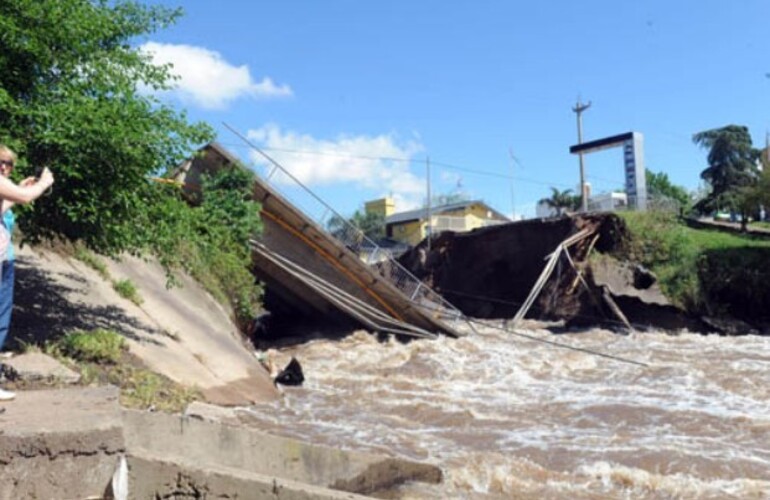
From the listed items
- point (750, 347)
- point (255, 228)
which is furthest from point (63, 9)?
point (750, 347)

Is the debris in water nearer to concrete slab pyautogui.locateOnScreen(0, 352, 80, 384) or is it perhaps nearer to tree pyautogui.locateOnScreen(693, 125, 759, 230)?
concrete slab pyautogui.locateOnScreen(0, 352, 80, 384)

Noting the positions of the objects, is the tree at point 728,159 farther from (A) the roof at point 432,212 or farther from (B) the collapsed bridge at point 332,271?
(B) the collapsed bridge at point 332,271

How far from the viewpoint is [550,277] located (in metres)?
26.3

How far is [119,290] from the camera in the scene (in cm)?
1116

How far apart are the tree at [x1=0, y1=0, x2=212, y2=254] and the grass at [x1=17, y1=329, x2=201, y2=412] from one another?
1.15 m

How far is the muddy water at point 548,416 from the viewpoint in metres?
6.62

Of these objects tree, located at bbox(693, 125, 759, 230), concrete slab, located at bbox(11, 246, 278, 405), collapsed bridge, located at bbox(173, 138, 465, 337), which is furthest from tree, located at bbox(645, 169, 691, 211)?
concrete slab, located at bbox(11, 246, 278, 405)

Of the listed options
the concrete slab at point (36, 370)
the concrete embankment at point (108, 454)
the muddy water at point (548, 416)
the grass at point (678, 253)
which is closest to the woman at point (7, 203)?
the concrete embankment at point (108, 454)

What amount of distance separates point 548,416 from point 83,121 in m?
7.39

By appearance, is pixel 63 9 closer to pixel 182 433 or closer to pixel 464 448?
pixel 182 433

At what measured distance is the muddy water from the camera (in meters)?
6.62

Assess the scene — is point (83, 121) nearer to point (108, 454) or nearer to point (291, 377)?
point (108, 454)

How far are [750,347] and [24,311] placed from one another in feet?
58.0

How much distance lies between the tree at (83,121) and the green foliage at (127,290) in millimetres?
2738
